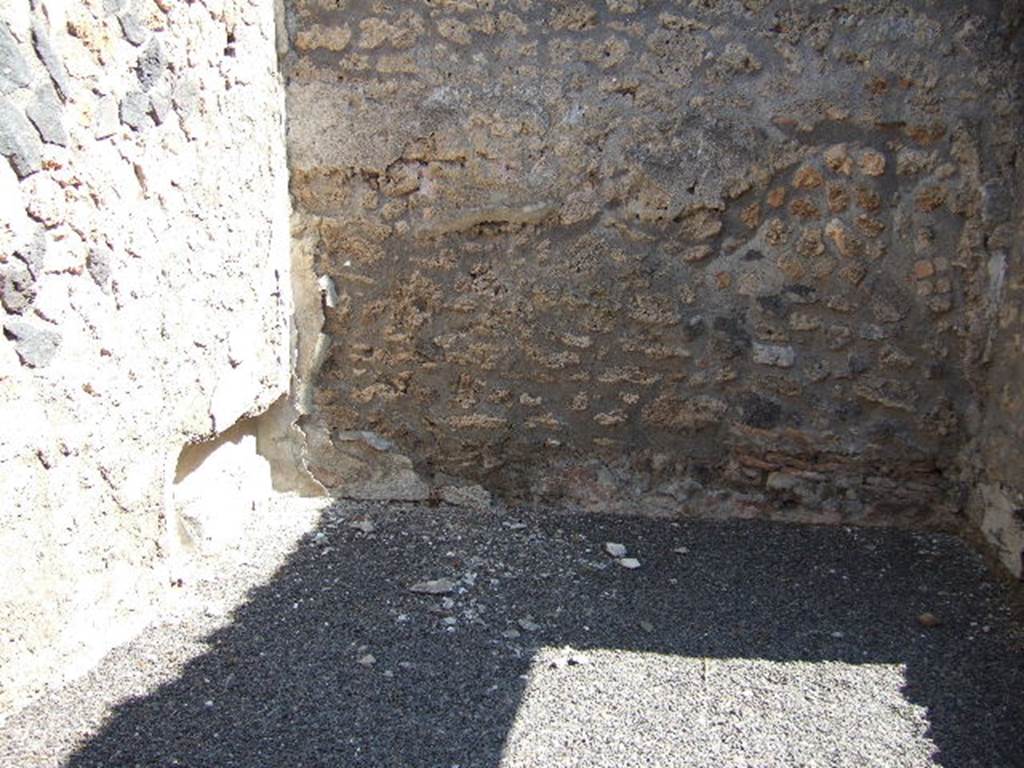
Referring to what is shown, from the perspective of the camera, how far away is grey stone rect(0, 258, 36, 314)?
2318mm

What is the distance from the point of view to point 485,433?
147 inches

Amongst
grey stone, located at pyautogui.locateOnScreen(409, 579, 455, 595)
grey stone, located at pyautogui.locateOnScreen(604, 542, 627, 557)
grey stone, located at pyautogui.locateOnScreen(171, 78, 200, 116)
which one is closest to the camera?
grey stone, located at pyautogui.locateOnScreen(171, 78, 200, 116)

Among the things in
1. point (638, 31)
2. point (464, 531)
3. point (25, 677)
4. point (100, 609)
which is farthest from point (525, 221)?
point (25, 677)

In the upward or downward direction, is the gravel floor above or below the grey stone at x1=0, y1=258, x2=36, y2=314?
below

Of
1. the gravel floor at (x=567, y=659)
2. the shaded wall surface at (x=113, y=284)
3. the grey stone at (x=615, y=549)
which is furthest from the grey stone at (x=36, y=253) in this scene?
the grey stone at (x=615, y=549)

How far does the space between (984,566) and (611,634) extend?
1.32 m

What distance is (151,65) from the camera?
9.16 ft

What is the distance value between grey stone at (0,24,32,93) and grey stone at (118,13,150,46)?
41 cm

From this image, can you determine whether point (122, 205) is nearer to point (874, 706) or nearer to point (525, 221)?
point (525, 221)

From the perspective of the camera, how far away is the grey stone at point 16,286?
2.32 meters

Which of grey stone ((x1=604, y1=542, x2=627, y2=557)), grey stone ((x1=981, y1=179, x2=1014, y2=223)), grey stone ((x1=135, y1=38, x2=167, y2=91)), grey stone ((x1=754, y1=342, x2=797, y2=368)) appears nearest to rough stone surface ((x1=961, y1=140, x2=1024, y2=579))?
grey stone ((x1=981, y1=179, x2=1014, y2=223))

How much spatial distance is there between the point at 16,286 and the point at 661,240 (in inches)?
79.9

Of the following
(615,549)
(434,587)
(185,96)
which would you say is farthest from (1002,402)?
(185,96)

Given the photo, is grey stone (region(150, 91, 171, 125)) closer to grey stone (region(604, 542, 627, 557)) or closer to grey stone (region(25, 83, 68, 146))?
grey stone (region(25, 83, 68, 146))
